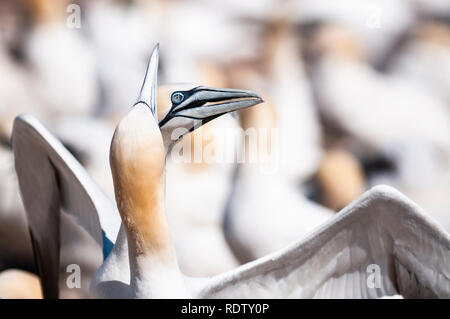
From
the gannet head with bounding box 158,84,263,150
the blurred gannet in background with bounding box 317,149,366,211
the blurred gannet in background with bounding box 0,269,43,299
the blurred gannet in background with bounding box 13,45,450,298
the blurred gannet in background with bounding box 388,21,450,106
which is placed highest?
the blurred gannet in background with bounding box 388,21,450,106

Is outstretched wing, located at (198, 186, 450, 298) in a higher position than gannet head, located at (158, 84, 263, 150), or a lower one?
lower

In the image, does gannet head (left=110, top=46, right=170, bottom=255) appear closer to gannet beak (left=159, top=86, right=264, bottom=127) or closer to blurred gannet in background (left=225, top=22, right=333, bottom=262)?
gannet beak (left=159, top=86, right=264, bottom=127)

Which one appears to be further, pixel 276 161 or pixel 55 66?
pixel 55 66

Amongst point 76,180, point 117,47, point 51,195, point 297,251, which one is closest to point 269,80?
point 117,47

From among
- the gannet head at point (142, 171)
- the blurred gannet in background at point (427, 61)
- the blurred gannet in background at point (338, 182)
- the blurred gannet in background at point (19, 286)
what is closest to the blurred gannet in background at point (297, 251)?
the gannet head at point (142, 171)

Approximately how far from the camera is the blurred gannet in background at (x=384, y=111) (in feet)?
15.6

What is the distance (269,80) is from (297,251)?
2.13m

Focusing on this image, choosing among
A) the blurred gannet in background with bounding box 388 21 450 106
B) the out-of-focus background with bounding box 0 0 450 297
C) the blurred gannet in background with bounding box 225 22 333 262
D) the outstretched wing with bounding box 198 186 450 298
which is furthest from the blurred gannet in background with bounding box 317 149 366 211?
the outstretched wing with bounding box 198 186 450 298

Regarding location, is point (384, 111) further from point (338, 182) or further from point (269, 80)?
point (338, 182)

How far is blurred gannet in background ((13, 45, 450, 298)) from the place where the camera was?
250 cm

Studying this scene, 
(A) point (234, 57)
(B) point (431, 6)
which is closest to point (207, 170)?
(A) point (234, 57)

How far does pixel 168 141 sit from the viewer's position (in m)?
3.00

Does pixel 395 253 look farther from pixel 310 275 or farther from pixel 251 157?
pixel 251 157

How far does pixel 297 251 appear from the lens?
2604mm
